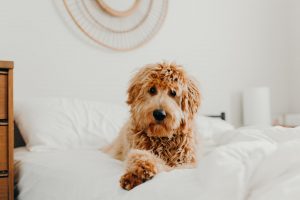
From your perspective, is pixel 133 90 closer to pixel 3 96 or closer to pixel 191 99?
pixel 191 99

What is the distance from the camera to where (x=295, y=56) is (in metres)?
4.18

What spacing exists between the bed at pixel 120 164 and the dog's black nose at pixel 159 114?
0.82ft

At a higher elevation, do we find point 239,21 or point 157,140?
point 239,21

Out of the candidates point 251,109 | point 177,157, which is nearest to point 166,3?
point 251,109

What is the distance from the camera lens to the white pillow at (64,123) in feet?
7.16

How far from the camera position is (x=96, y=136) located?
2.31 meters

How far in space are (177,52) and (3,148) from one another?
188 centimetres

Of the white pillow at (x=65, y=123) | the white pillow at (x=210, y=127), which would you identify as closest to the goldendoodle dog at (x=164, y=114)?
the white pillow at (x=65, y=123)

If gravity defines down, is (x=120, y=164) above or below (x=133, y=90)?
below

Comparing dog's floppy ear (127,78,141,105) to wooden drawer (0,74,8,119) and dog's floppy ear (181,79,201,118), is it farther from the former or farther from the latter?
wooden drawer (0,74,8,119)

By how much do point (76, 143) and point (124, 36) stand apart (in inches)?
44.4

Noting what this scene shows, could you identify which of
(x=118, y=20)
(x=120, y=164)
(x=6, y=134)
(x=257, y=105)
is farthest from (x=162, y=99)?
(x=257, y=105)

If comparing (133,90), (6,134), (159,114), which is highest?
(133,90)

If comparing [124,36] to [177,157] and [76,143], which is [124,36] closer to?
[76,143]
